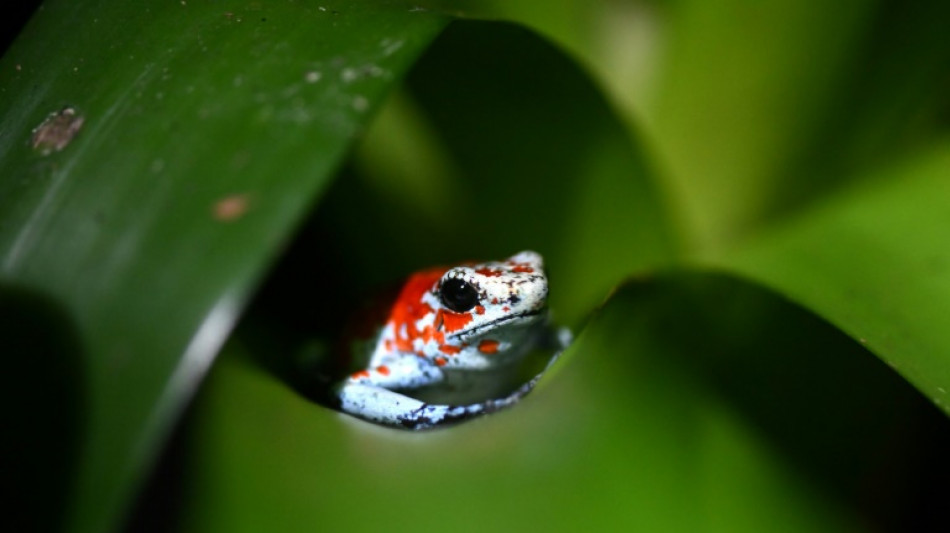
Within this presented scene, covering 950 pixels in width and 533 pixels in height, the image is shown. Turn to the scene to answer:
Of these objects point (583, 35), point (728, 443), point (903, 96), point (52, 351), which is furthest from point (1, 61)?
point (903, 96)

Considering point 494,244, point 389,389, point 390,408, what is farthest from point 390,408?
point 494,244

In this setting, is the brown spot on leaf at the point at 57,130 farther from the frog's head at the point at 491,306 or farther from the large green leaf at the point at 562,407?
the frog's head at the point at 491,306

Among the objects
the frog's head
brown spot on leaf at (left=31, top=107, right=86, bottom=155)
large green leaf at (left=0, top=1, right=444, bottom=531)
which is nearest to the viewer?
large green leaf at (left=0, top=1, right=444, bottom=531)

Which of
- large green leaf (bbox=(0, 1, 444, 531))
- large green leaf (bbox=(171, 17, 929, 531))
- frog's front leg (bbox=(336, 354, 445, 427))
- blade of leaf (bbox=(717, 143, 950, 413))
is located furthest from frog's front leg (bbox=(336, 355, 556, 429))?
large green leaf (bbox=(0, 1, 444, 531))

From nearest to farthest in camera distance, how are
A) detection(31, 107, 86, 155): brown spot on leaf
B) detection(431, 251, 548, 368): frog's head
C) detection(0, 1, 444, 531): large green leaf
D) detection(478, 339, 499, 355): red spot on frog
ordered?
1. detection(0, 1, 444, 531): large green leaf
2. detection(31, 107, 86, 155): brown spot on leaf
3. detection(431, 251, 548, 368): frog's head
4. detection(478, 339, 499, 355): red spot on frog

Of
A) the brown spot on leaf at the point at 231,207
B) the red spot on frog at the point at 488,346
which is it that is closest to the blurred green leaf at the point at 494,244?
the brown spot on leaf at the point at 231,207

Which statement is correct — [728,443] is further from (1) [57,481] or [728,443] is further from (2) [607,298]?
(1) [57,481]

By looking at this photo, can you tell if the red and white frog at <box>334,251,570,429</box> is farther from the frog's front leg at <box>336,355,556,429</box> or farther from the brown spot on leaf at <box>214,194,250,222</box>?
the brown spot on leaf at <box>214,194,250,222</box>
